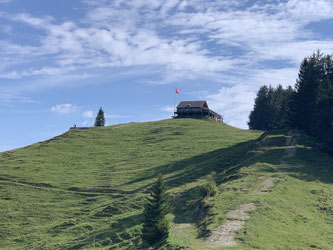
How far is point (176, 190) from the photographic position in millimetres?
72625

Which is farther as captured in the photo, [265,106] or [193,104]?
[193,104]

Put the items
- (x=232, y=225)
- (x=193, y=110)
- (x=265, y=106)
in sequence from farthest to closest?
(x=193, y=110), (x=265, y=106), (x=232, y=225)

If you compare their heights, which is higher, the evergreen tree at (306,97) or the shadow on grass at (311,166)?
the evergreen tree at (306,97)

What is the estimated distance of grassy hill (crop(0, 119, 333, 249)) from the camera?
160 feet

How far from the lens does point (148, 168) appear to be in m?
95.2

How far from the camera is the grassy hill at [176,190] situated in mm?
48688

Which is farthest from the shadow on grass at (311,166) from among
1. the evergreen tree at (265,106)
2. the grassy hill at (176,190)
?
the evergreen tree at (265,106)

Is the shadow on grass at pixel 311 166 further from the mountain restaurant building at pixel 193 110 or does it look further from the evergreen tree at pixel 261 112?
the mountain restaurant building at pixel 193 110

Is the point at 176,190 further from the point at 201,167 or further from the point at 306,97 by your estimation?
the point at 306,97

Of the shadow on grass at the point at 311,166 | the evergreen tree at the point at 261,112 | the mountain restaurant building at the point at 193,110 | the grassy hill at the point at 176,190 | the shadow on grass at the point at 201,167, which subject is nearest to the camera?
the grassy hill at the point at 176,190

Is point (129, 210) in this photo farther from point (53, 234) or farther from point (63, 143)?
point (63, 143)

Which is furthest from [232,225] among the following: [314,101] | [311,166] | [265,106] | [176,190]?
[265,106]

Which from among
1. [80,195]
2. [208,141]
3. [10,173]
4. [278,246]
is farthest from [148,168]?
[278,246]

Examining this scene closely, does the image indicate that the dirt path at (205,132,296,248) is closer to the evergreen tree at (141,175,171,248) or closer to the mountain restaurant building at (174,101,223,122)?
the evergreen tree at (141,175,171,248)
